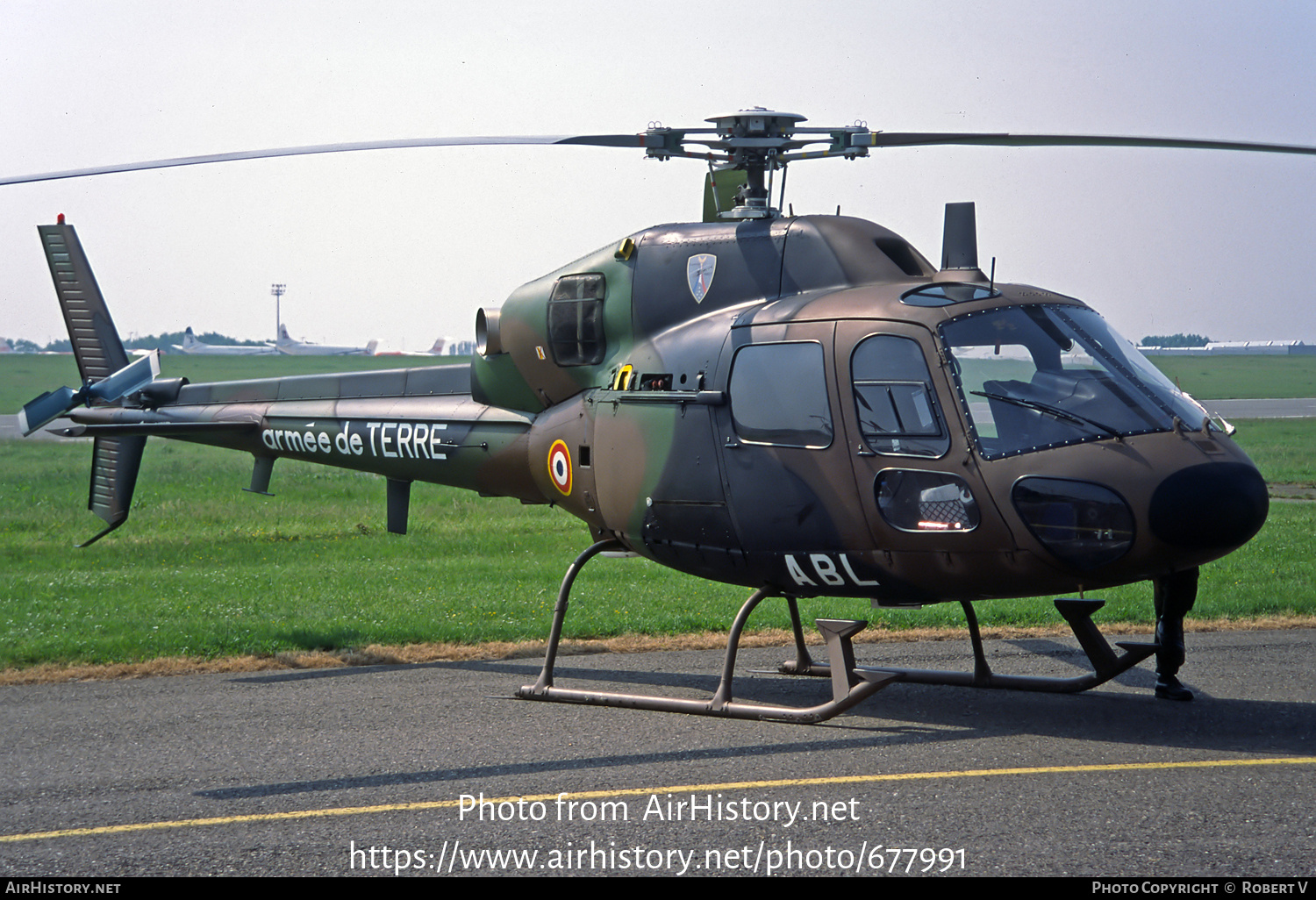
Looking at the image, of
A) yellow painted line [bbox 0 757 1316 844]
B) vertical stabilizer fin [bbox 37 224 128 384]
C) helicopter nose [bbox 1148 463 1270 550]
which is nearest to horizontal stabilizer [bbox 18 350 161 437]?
vertical stabilizer fin [bbox 37 224 128 384]

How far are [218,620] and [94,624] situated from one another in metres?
1.14

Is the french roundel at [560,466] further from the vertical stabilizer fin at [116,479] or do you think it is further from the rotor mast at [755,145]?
the vertical stabilizer fin at [116,479]

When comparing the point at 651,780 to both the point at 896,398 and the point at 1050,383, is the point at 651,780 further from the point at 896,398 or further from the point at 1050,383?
the point at 1050,383

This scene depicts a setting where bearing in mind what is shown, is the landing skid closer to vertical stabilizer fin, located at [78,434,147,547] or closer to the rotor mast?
the rotor mast

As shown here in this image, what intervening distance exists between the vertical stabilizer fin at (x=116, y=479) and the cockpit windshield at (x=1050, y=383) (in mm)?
9470

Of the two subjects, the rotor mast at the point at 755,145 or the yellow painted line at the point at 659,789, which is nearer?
the yellow painted line at the point at 659,789

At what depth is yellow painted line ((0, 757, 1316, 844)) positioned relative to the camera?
5.87m

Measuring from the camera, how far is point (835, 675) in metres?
7.55

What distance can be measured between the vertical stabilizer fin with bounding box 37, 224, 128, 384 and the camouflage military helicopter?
169 inches

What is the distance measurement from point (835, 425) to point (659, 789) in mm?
2501

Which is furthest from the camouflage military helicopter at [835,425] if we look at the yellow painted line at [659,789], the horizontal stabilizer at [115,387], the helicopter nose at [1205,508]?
the horizontal stabilizer at [115,387]

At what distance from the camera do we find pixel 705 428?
25.9 ft

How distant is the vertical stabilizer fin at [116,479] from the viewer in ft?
41.6

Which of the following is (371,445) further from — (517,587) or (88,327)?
(88,327)
